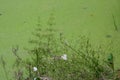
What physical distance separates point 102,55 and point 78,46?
160 millimetres

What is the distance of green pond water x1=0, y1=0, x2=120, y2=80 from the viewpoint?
6.88 feet

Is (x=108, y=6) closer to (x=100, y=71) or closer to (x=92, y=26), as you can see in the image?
(x=92, y=26)

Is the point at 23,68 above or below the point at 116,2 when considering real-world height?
below

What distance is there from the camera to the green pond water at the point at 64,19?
6.88ft

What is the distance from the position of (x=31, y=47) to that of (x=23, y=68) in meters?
0.20

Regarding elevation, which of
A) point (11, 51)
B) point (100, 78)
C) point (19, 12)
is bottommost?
point (100, 78)

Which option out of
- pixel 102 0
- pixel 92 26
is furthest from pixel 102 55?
pixel 102 0

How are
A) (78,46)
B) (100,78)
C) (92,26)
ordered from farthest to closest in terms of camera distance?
(92,26) → (78,46) → (100,78)

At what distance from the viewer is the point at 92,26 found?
7.17 ft

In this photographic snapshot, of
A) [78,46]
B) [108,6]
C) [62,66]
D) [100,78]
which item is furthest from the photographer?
[108,6]

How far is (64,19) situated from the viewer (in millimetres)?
2281

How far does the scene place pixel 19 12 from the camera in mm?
2398

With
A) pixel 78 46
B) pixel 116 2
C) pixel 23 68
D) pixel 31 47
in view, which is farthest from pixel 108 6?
pixel 23 68

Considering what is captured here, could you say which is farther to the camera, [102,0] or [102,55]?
[102,0]
